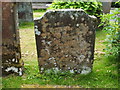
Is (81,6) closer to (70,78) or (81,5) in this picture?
(81,5)

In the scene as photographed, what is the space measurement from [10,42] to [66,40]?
3.63 ft

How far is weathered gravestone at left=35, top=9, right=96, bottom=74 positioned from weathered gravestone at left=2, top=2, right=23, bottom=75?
0.42 metres

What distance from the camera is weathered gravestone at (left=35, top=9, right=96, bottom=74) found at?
3.97 m

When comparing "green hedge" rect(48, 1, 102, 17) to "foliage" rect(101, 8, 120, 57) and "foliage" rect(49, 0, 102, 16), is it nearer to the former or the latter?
"foliage" rect(49, 0, 102, 16)

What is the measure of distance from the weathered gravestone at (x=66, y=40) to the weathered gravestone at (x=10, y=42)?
421mm

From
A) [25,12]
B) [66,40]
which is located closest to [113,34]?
[66,40]

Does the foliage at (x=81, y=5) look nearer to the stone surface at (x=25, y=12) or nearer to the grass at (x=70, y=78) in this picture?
the stone surface at (x=25, y=12)

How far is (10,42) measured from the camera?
13.4 feet

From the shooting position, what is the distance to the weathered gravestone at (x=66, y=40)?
3.97 m

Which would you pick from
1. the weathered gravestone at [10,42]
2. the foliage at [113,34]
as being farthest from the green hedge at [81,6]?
the weathered gravestone at [10,42]

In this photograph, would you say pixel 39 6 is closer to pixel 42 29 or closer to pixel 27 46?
pixel 27 46

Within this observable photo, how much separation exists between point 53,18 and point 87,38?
0.78 meters

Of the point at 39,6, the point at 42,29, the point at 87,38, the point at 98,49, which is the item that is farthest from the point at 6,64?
the point at 39,6

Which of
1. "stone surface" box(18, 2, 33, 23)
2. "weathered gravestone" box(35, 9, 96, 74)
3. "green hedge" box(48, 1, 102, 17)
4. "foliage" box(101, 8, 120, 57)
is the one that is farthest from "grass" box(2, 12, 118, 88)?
"stone surface" box(18, 2, 33, 23)
